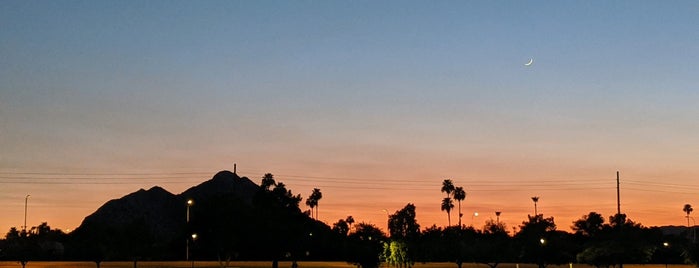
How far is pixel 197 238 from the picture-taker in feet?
356

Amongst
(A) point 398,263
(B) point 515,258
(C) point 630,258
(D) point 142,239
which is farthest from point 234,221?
(C) point 630,258

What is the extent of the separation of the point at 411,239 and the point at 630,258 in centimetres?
3291

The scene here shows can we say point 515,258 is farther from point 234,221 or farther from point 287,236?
point 234,221

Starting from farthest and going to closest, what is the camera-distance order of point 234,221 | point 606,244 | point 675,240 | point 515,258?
point 675,240 → point 515,258 → point 234,221 → point 606,244

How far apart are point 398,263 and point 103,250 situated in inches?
1410

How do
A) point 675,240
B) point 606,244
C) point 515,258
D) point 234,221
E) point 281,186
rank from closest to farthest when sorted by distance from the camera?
point 606,244
point 234,221
point 515,258
point 675,240
point 281,186

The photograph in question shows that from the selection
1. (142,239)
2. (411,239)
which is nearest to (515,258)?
(411,239)

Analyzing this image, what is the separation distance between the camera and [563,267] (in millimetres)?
119875

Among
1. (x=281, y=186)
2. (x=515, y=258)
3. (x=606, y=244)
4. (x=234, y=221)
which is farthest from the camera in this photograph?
(x=281, y=186)

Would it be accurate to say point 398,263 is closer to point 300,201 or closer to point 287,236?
point 287,236

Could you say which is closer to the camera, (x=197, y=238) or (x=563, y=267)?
(x=197, y=238)

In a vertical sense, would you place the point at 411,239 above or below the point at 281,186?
below

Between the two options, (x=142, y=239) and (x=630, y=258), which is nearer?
(x=630, y=258)

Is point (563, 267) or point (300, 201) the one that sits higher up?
point (300, 201)
